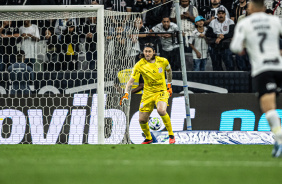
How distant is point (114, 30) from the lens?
41.3ft

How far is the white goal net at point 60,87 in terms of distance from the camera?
12523 mm

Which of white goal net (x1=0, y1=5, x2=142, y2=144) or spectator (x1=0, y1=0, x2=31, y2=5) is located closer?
white goal net (x1=0, y1=5, x2=142, y2=144)

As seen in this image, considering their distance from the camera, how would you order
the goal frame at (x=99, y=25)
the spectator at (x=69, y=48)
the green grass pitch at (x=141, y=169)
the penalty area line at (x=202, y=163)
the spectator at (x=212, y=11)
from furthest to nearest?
1. the spectator at (x=212, y=11)
2. the spectator at (x=69, y=48)
3. the goal frame at (x=99, y=25)
4. the penalty area line at (x=202, y=163)
5. the green grass pitch at (x=141, y=169)

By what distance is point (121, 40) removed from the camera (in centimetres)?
1270

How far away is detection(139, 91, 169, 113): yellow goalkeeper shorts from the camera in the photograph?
11703mm

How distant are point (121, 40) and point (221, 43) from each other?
8.62ft

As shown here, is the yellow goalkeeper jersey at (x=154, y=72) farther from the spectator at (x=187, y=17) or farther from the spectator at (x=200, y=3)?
the spectator at (x=200, y=3)

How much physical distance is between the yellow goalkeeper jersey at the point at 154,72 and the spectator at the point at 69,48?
6.46ft

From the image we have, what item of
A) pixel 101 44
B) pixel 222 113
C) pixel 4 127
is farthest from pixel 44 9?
pixel 222 113

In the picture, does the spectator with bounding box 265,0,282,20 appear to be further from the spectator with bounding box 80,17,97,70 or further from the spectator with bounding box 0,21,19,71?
the spectator with bounding box 0,21,19,71

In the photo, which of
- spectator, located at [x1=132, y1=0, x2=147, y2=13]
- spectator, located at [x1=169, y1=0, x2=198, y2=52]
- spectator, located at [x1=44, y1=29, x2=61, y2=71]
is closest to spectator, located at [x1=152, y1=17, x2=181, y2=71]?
spectator, located at [x1=169, y1=0, x2=198, y2=52]

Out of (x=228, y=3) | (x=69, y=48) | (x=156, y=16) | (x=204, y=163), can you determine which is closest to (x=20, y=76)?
(x=69, y=48)

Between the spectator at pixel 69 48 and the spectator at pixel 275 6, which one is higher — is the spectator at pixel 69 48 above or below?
below

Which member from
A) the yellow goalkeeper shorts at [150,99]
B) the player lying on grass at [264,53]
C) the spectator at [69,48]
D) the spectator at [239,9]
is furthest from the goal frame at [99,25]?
the player lying on grass at [264,53]
